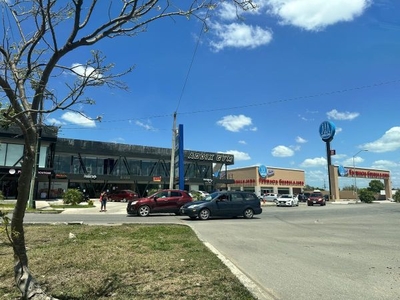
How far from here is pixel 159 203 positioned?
73.8ft

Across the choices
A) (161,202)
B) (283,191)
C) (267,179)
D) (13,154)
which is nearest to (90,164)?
(13,154)

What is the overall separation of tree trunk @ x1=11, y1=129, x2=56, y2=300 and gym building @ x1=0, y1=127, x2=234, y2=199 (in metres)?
39.4

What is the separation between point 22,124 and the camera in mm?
4332

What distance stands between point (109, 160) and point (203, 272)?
53.0 metres

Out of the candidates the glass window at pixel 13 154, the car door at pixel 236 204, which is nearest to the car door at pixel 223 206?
the car door at pixel 236 204

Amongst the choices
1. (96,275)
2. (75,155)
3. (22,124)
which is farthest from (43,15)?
(75,155)

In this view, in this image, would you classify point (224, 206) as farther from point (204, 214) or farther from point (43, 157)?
point (43, 157)

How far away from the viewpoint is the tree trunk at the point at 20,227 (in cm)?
435

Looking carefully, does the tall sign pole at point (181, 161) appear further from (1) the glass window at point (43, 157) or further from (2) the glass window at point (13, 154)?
(2) the glass window at point (13, 154)

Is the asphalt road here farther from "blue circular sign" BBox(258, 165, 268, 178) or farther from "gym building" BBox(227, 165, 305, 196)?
"blue circular sign" BBox(258, 165, 268, 178)

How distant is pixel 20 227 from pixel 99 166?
2094 inches

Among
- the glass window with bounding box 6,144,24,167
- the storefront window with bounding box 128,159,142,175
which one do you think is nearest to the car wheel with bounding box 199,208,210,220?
the glass window with bounding box 6,144,24,167

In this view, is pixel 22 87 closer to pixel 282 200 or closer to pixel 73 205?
pixel 73 205

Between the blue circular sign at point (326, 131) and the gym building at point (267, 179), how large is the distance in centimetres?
1571
